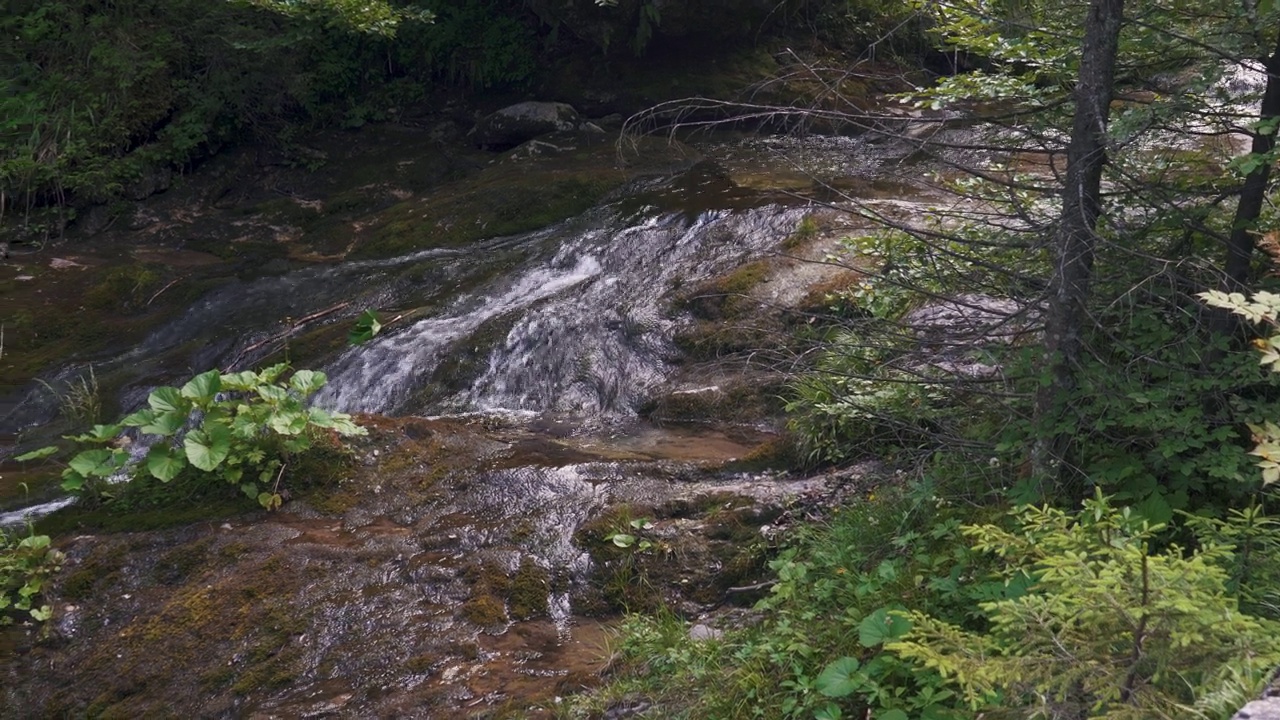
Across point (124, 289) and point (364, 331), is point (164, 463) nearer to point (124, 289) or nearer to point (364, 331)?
point (364, 331)

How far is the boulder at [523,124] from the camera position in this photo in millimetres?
13836

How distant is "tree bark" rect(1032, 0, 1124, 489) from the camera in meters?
3.25

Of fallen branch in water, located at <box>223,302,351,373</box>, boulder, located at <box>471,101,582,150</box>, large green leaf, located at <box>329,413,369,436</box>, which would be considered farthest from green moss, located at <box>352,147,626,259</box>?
large green leaf, located at <box>329,413,369,436</box>

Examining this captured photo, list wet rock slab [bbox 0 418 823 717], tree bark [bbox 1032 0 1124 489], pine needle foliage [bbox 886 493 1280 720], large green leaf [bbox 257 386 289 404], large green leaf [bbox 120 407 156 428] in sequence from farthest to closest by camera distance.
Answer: large green leaf [bbox 257 386 289 404], large green leaf [bbox 120 407 156 428], wet rock slab [bbox 0 418 823 717], tree bark [bbox 1032 0 1124 489], pine needle foliage [bbox 886 493 1280 720]

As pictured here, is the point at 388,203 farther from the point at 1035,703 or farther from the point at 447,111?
the point at 1035,703

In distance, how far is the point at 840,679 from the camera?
10.1ft

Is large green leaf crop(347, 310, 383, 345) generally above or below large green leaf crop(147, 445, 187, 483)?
below

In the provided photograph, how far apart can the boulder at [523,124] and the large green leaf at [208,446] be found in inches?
361

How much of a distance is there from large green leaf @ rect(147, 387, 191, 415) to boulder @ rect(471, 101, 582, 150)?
9166mm

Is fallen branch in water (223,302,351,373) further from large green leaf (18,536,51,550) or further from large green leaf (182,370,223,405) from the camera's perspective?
large green leaf (18,536,51,550)

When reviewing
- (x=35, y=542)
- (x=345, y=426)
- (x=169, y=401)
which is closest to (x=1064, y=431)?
(x=345, y=426)

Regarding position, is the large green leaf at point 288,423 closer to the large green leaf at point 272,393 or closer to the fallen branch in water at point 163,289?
the large green leaf at point 272,393

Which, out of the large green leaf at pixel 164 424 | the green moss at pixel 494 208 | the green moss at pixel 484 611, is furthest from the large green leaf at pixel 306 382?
the green moss at pixel 494 208

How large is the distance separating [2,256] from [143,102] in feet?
10.4
